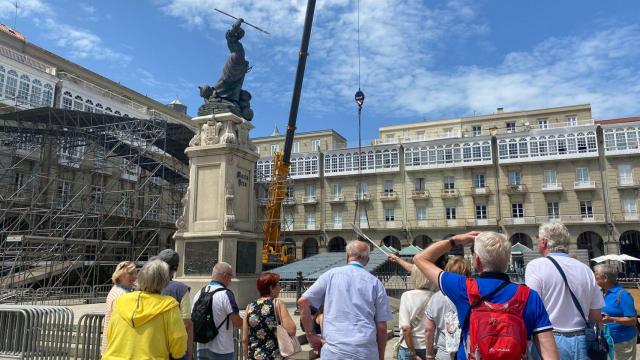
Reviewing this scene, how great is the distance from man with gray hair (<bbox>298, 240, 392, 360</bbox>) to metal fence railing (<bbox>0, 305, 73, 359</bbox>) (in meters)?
4.95

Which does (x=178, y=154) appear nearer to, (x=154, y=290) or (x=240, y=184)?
(x=240, y=184)

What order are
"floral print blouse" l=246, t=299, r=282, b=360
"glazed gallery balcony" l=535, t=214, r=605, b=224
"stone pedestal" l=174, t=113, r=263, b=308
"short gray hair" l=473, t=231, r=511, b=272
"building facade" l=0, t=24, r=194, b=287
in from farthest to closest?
"glazed gallery balcony" l=535, t=214, r=605, b=224 < "building facade" l=0, t=24, r=194, b=287 < "stone pedestal" l=174, t=113, r=263, b=308 < "floral print blouse" l=246, t=299, r=282, b=360 < "short gray hair" l=473, t=231, r=511, b=272

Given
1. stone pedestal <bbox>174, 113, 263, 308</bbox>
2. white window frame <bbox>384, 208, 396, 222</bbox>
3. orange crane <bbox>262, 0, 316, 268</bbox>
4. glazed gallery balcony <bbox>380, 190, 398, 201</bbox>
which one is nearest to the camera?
stone pedestal <bbox>174, 113, 263, 308</bbox>

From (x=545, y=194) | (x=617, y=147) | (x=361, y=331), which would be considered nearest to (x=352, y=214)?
(x=545, y=194)

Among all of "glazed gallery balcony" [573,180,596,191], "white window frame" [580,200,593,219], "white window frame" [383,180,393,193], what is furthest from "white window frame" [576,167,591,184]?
"white window frame" [383,180,393,193]

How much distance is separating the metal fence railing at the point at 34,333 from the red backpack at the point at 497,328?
646 centimetres

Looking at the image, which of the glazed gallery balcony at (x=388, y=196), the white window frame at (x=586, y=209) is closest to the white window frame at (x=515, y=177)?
the white window frame at (x=586, y=209)

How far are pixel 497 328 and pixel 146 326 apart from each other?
239 cm

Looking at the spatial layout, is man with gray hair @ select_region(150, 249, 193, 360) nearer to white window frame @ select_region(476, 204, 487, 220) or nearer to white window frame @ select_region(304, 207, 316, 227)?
white window frame @ select_region(476, 204, 487, 220)

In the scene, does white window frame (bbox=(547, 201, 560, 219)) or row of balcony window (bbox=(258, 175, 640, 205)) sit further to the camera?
white window frame (bbox=(547, 201, 560, 219))

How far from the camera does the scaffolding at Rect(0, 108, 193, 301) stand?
22109 millimetres

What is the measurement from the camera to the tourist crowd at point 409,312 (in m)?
2.58

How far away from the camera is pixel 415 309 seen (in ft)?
13.9

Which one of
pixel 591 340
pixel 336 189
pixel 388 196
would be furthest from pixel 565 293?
pixel 336 189
